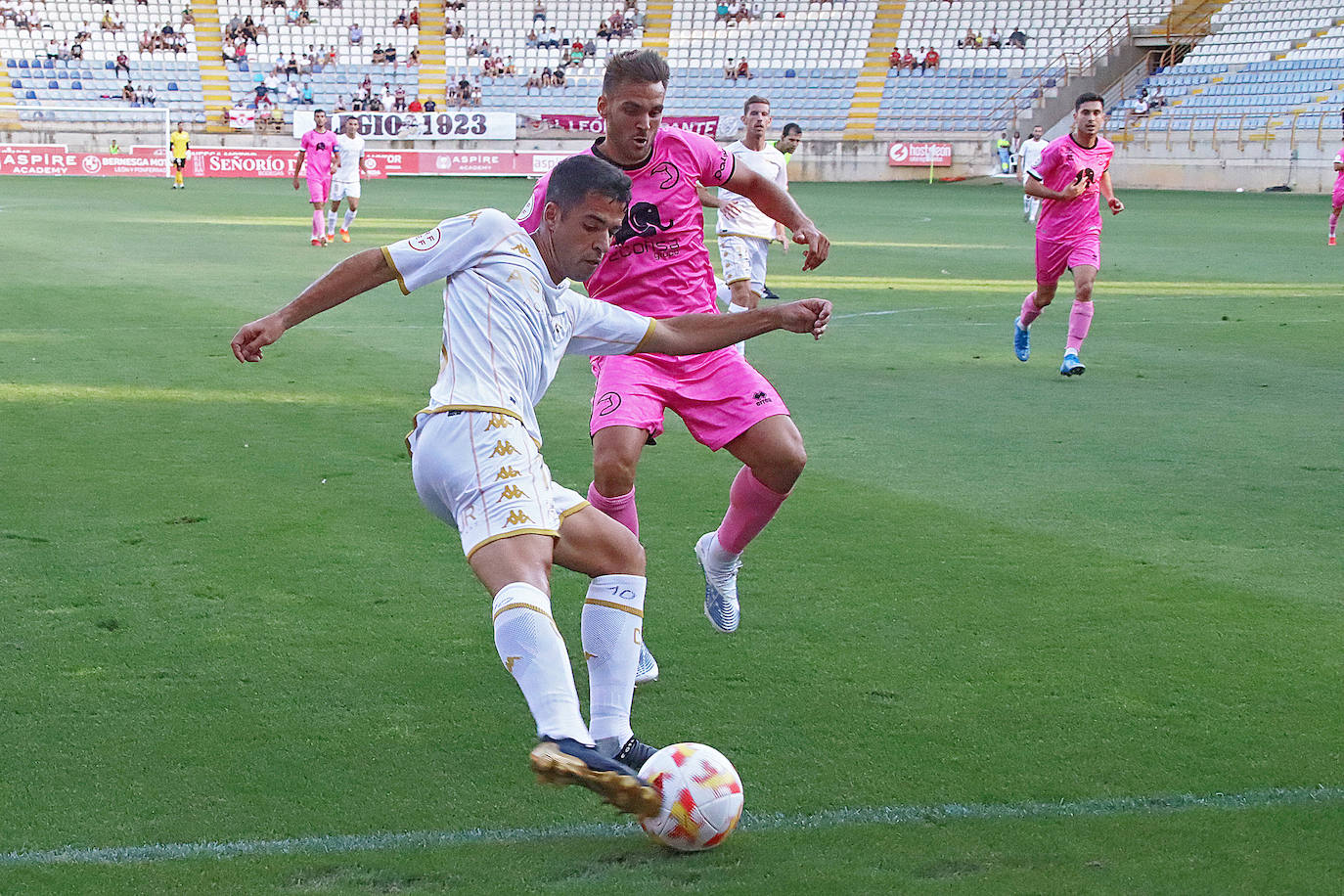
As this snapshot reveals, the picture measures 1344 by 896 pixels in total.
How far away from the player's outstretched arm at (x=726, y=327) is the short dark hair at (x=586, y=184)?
0.53 meters

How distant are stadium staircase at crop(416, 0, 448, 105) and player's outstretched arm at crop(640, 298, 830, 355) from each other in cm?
4912

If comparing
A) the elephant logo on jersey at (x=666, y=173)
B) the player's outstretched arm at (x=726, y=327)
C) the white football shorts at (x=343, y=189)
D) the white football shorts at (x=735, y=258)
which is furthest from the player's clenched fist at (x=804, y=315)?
the white football shorts at (x=343, y=189)

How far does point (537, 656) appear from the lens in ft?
11.3

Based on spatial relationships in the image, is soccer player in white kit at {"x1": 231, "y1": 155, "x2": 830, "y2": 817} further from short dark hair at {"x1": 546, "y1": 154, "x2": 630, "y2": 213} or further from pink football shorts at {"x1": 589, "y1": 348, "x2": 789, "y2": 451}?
pink football shorts at {"x1": 589, "y1": 348, "x2": 789, "y2": 451}

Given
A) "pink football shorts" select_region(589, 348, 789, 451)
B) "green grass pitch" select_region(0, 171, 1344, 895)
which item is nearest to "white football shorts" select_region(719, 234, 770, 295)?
"green grass pitch" select_region(0, 171, 1344, 895)

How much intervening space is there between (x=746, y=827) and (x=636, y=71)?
8.62ft

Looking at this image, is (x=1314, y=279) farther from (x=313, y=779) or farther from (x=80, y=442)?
(x=313, y=779)

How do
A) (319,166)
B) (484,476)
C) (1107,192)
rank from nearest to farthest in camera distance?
(484,476)
(1107,192)
(319,166)

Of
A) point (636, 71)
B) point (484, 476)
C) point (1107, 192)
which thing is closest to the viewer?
point (484, 476)

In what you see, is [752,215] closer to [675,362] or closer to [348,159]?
[675,362]

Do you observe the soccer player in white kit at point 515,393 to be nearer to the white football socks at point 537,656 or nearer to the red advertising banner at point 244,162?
the white football socks at point 537,656

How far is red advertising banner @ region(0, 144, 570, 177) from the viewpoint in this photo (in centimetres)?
4441

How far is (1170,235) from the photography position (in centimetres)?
2453

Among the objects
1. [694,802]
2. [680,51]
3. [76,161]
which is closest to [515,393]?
[694,802]
